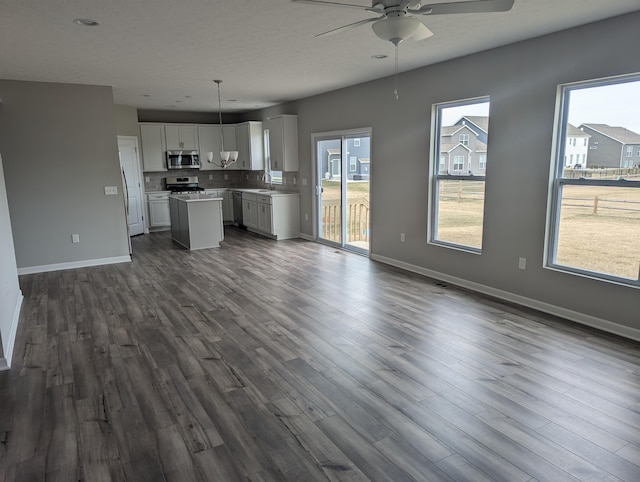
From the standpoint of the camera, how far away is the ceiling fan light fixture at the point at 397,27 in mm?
2363

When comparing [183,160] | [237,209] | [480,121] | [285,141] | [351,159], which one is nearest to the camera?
[480,121]

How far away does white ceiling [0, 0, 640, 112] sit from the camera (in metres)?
3.17

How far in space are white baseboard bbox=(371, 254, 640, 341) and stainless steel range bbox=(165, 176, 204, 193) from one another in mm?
5907

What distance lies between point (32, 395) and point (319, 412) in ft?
6.42

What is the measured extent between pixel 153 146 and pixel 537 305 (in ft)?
27.2

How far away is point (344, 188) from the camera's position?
718cm

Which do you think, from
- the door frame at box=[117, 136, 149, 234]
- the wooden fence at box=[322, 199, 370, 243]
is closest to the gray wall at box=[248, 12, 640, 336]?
the wooden fence at box=[322, 199, 370, 243]

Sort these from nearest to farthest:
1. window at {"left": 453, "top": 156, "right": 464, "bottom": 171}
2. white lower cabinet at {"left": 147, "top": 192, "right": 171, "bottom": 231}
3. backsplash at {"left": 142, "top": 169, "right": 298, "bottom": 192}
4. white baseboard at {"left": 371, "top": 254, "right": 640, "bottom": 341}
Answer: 1. white baseboard at {"left": 371, "top": 254, "right": 640, "bottom": 341}
2. window at {"left": 453, "top": 156, "right": 464, "bottom": 171}
3. backsplash at {"left": 142, "top": 169, "right": 298, "bottom": 192}
4. white lower cabinet at {"left": 147, "top": 192, "right": 171, "bottom": 231}

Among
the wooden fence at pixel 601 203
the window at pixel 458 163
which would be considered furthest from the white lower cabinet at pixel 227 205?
the wooden fence at pixel 601 203

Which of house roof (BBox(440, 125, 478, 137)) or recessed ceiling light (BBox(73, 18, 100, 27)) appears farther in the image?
house roof (BBox(440, 125, 478, 137))

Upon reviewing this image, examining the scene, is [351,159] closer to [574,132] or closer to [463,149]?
[463,149]

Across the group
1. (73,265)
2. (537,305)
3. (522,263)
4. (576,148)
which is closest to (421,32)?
(576,148)

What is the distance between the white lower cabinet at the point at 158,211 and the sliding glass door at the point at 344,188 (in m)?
3.84

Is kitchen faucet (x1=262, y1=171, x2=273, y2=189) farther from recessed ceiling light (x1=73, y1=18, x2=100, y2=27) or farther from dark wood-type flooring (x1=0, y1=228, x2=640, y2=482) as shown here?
recessed ceiling light (x1=73, y1=18, x2=100, y2=27)
